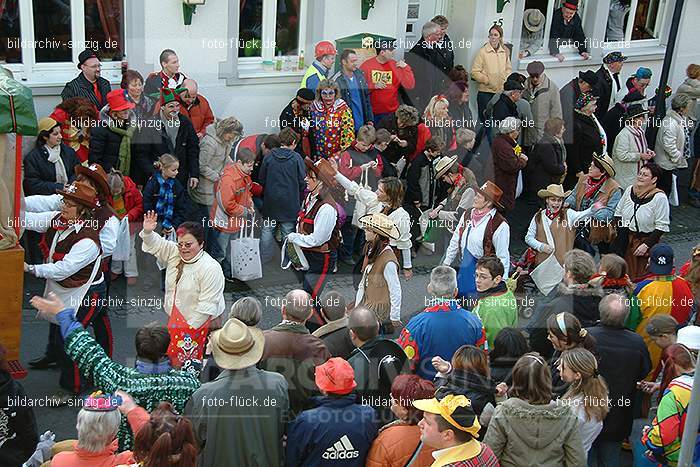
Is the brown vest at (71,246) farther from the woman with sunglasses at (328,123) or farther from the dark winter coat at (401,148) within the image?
the dark winter coat at (401,148)

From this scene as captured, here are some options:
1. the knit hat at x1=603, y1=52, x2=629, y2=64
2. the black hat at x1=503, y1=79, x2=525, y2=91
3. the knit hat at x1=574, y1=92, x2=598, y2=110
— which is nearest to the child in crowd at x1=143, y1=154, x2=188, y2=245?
the black hat at x1=503, y1=79, x2=525, y2=91

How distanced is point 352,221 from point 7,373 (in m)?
5.04

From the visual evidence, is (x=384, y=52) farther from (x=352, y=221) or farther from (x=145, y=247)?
(x=145, y=247)

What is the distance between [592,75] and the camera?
13.1 m

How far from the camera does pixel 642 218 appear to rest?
31.5ft

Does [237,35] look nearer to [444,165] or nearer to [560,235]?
[444,165]

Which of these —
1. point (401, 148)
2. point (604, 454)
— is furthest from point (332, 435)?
point (401, 148)

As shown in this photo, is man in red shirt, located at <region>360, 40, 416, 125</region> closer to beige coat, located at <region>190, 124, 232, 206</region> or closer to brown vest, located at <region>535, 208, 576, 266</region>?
beige coat, located at <region>190, 124, 232, 206</region>

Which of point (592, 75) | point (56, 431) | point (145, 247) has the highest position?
point (592, 75)

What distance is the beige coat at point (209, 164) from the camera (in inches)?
403

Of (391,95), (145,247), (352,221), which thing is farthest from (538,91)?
(145,247)

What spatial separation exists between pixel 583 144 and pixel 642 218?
3.24 metres

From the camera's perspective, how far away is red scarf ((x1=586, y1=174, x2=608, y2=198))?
1011cm

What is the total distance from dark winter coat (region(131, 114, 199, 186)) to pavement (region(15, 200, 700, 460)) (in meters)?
0.83
